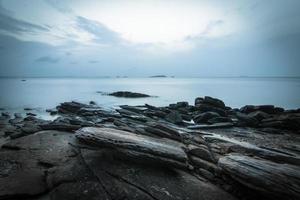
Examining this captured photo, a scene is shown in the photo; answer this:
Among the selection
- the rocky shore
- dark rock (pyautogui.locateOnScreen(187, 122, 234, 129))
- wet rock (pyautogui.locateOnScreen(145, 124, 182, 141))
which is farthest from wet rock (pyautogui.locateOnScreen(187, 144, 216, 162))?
dark rock (pyautogui.locateOnScreen(187, 122, 234, 129))

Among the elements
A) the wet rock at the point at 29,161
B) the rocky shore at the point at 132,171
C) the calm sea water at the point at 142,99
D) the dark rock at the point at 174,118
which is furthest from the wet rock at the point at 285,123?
the calm sea water at the point at 142,99

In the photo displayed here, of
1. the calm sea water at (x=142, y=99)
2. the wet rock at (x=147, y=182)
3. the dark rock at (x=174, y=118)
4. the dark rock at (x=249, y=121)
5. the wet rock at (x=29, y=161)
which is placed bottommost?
the calm sea water at (x=142, y=99)

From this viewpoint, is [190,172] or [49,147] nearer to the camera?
[190,172]

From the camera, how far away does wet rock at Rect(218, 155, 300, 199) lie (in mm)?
4488

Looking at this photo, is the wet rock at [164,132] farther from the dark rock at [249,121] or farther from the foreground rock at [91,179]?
the dark rock at [249,121]

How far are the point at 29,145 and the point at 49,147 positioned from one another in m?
0.91

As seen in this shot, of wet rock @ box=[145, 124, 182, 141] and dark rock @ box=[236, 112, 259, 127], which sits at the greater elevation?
wet rock @ box=[145, 124, 182, 141]

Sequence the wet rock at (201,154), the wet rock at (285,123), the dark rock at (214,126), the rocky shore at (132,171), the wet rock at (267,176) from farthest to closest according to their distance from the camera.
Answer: the dark rock at (214,126) < the wet rock at (285,123) < the wet rock at (201,154) < the rocky shore at (132,171) < the wet rock at (267,176)

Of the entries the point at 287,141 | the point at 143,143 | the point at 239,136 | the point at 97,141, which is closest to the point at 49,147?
the point at 97,141

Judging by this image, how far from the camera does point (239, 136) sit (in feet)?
42.3

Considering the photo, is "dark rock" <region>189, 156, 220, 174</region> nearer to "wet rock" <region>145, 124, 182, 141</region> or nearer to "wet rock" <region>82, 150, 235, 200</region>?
"wet rock" <region>82, 150, 235, 200</region>

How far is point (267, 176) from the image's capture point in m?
4.81

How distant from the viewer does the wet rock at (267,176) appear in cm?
449

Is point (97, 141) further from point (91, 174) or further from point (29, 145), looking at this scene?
point (29, 145)
